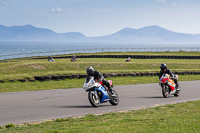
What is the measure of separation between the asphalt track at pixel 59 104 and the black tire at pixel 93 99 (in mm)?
175

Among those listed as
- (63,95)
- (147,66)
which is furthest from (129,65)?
(63,95)

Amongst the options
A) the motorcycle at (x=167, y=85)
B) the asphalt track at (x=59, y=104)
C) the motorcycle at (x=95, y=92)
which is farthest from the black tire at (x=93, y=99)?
the motorcycle at (x=167, y=85)

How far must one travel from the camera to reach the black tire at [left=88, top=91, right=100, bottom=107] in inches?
469

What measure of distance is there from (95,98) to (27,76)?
11.7m

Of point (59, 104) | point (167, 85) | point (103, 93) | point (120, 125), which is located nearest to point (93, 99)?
point (103, 93)

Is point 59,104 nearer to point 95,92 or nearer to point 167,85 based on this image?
point 95,92

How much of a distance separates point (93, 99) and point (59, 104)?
58.8 inches

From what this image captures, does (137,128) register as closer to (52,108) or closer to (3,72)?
(52,108)

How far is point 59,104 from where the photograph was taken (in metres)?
12.8

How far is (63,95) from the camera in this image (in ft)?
50.9

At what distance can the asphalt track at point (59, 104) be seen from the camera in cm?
1032

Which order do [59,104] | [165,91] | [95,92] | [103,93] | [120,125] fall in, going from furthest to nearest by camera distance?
[165,91] < [59,104] < [103,93] < [95,92] < [120,125]

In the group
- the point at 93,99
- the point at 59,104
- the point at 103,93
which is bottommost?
Result: the point at 59,104

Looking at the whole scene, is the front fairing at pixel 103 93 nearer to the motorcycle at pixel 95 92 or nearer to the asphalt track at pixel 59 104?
the motorcycle at pixel 95 92
